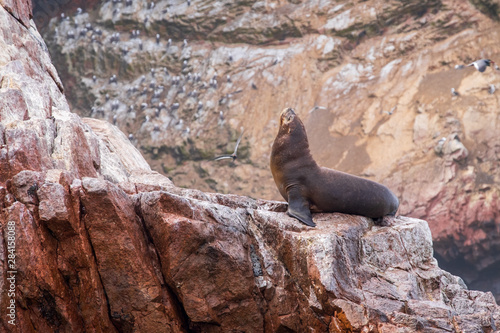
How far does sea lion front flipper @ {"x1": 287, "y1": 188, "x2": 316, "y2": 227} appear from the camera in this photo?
695cm

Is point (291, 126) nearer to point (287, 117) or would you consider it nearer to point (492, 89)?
point (287, 117)

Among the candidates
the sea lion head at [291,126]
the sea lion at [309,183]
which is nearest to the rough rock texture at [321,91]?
the sea lion at [309,183]

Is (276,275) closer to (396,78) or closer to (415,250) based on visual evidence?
(415,250)

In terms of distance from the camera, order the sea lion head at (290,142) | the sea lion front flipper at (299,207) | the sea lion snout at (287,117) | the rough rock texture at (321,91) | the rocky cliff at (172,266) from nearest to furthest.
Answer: the rocky cliff at (172,266)
the sea lion front flipper at (299,207)
the sea lion head at (290,142)
the sea lion snout at (287,117)
the rough rock texture at (321,91)

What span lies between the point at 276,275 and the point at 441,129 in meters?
17.2

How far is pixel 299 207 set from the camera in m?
7.26

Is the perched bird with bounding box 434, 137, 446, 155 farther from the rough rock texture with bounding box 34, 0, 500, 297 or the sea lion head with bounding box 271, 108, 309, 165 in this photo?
the sea lion head with bounding box 271, 108, 309, 165

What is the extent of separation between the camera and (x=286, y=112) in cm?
791

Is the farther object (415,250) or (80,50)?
(80,50)

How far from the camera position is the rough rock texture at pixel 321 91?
1984 cm

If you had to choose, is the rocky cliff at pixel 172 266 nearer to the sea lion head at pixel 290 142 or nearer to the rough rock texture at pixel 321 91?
the sea lion head at pixel 290 142

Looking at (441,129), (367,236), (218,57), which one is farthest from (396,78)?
(367,236)

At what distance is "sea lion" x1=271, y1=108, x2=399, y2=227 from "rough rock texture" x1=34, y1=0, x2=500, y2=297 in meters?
12.4

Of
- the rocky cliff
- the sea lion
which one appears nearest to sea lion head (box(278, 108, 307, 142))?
the sea lion
